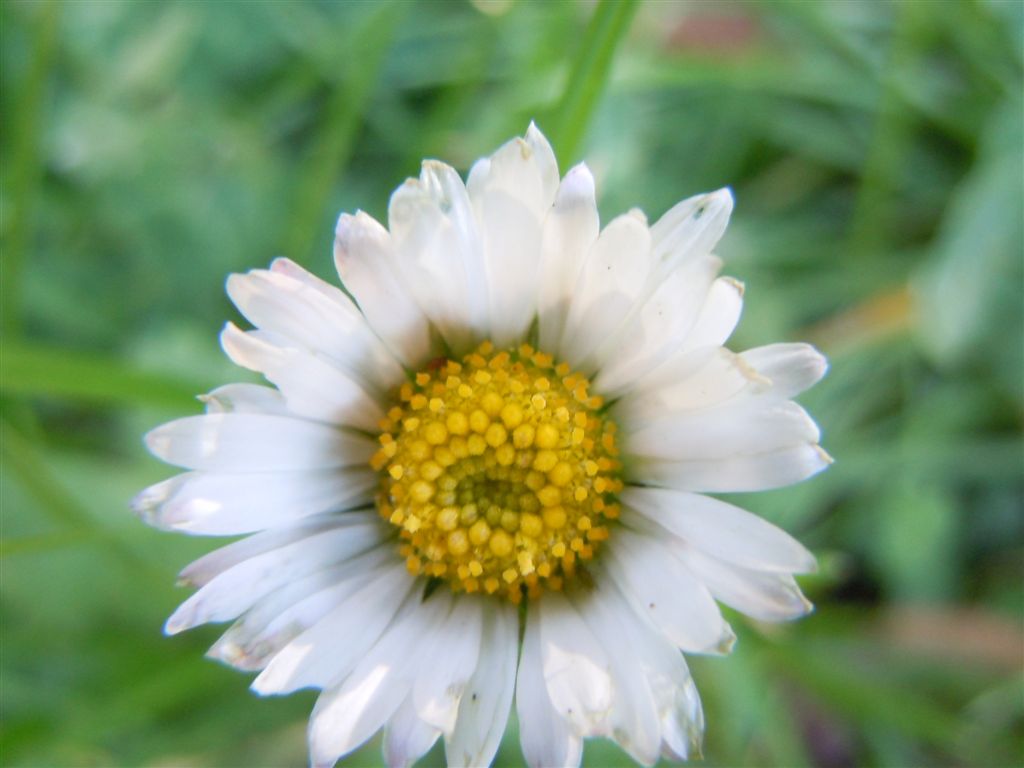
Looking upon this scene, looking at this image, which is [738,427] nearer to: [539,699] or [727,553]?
[727,553]

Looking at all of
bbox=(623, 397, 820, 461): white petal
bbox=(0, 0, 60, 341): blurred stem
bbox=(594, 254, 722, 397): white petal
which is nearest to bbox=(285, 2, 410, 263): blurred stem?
bbox=(0, 0, 60, 341): blurred stem

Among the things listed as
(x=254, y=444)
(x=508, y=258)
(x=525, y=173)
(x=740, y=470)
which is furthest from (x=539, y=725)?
(x=525, y=173)

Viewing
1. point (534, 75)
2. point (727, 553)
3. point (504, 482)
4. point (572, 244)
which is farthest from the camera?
point (534, 75)

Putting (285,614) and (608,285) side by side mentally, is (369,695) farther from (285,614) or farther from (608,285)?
(608,285)

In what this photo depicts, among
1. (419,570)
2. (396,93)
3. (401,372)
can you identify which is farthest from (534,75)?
(419,570)

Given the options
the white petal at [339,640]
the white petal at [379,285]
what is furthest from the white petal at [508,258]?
the white petal at [339,640]

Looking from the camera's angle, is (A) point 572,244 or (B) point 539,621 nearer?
(A) point 572,244

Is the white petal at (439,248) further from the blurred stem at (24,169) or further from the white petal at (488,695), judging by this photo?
the blurred stem at (24,169)
